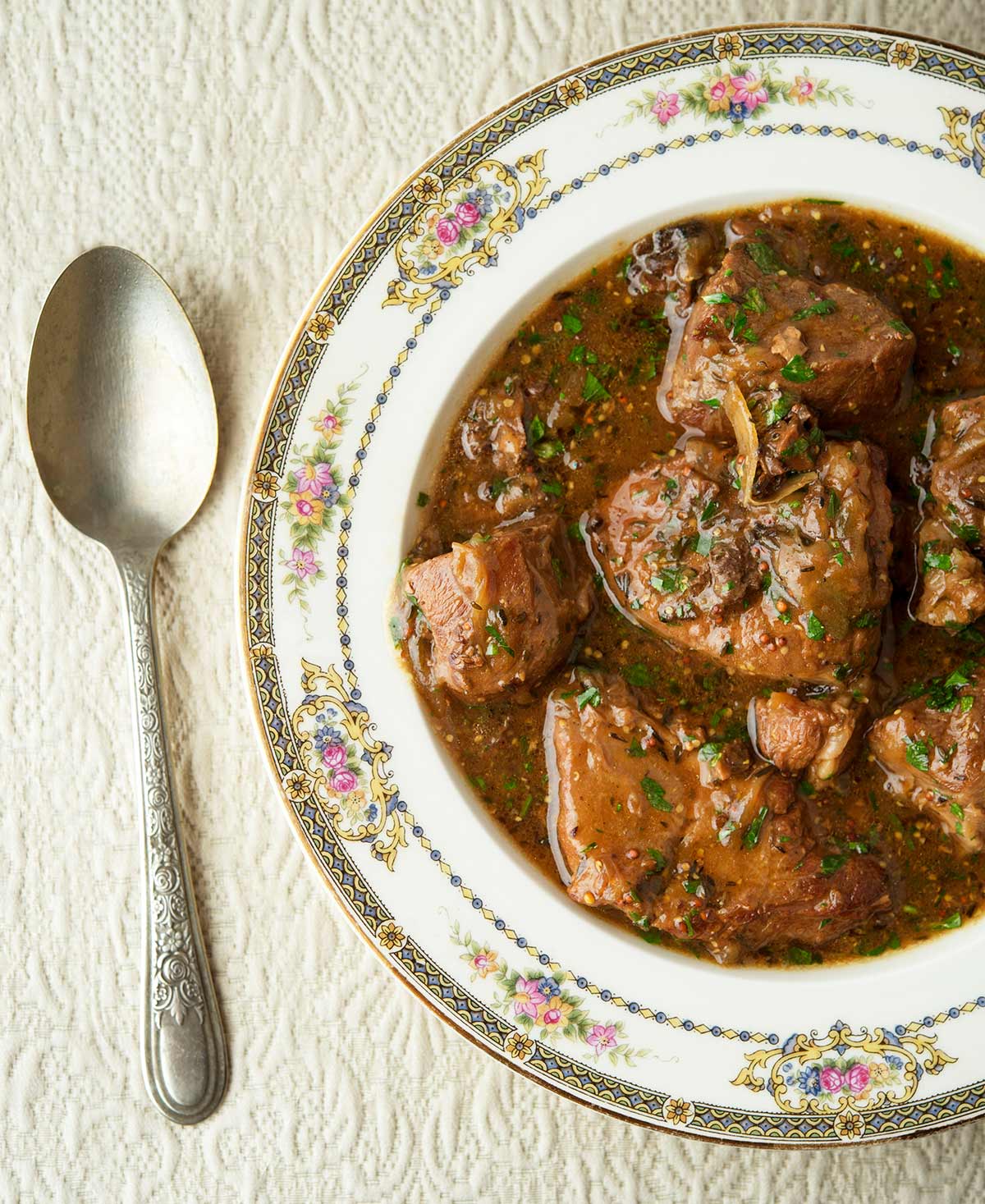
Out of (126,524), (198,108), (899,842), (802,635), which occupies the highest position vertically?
(198,108)

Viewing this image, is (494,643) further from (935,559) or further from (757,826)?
(935,559)

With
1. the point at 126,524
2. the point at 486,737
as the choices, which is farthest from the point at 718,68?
the point at 126,524

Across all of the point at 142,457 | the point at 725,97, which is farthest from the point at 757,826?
the point at 142,457

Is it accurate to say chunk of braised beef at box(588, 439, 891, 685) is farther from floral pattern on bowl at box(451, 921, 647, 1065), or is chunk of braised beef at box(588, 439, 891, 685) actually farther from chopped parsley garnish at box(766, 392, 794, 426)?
floral pattern on bowl at box(451, 921, 647, 1065)

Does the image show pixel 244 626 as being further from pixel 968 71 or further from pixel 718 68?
pixel 968 71


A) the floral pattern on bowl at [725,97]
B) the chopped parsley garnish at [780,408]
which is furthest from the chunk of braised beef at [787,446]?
the floral pattern on bowl at [725,97]

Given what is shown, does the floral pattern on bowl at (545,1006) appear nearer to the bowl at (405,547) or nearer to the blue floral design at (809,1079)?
the bowl at (405,547)

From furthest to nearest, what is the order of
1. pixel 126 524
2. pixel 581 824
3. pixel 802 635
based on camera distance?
pixel 126 524 < pixel 581 824 < pixel 802 635

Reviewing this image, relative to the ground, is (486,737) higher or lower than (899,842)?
higher
